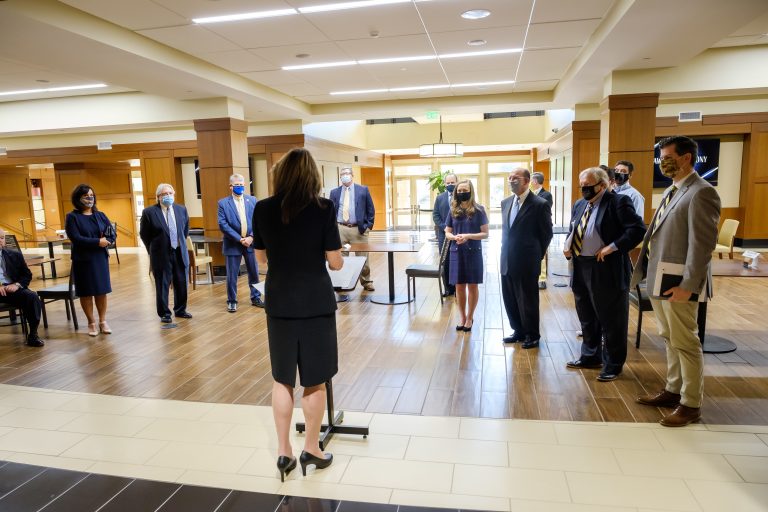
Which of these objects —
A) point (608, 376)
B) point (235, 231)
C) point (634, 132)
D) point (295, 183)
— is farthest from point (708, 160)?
point (295, 183)

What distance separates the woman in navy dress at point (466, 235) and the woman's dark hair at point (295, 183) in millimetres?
2590

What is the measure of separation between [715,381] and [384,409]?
2414 millimetres

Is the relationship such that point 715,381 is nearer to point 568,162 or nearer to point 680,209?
point 680,209

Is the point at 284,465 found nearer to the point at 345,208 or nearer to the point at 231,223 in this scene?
the point at 231,223

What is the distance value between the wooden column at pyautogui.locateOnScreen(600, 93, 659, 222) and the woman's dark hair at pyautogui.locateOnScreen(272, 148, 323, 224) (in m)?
5.85

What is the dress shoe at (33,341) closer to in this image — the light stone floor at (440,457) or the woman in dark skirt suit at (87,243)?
the woman in dark skirt suit at (87,243)

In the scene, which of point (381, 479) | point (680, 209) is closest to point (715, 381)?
point (680, 209)

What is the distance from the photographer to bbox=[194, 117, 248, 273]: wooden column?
8.16 m

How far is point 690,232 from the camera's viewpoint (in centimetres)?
273

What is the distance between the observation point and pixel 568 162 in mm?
10891

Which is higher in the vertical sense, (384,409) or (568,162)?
(568,162)

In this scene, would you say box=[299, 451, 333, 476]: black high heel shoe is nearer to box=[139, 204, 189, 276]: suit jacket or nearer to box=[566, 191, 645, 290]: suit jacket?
box=[566, 191, 645, 290]: suit jacket

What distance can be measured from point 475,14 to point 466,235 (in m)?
2.27

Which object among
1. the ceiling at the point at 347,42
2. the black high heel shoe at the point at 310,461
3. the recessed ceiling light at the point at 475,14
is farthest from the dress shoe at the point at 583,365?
→ the recessed ceiling light at the point at 475,14
